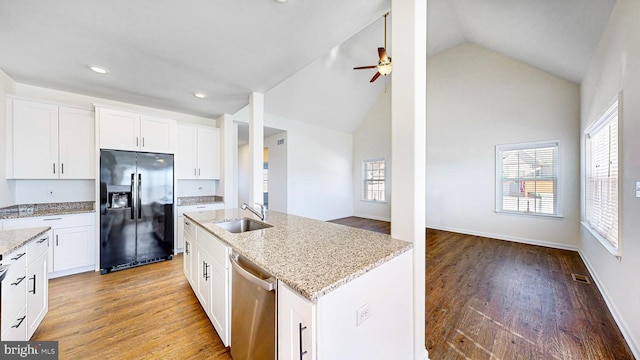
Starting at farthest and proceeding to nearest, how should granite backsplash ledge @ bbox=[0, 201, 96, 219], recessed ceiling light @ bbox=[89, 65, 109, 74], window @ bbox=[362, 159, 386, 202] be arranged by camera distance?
1. window @ bbox=[362, 159, 386, 202]
2. granite backsplash ledge @ bbox=[0, 201, 96, 219]
3. recessed ceiling light @ bbox=[89, 65, 109, 74]

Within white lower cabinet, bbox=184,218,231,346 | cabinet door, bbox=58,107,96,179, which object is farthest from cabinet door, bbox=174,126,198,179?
white lower cabinet, bbox=184,218,231,346

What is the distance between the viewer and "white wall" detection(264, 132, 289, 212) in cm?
589

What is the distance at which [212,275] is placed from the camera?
73.8 inches

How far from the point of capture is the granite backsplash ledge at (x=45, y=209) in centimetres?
280

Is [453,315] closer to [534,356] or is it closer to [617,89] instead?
[534,356]

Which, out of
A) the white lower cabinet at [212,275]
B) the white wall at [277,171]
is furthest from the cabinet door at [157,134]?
the white wall at [277,171]

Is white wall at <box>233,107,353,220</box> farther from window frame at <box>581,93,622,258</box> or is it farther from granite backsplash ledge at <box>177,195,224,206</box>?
window frame at <box>581,93,622,258</box>

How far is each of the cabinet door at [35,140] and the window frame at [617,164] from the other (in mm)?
6405

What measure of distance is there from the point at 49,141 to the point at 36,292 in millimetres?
2214

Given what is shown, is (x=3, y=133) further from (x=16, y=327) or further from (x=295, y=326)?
(x=295, y=326)

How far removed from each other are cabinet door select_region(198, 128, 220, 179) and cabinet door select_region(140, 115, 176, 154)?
572 mm

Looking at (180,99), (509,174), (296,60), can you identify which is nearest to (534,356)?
(296,60)

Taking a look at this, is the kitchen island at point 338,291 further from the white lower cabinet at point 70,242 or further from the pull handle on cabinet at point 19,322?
the white lower cabinet at point 70,242

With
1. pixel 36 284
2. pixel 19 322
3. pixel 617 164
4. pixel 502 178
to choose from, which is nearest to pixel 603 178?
pixel 617 164
